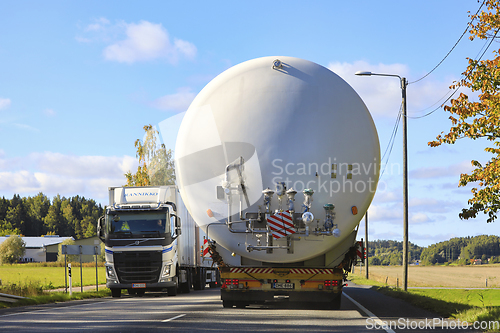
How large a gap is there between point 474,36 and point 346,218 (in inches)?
293

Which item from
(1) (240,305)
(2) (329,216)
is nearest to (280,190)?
(2) (329,216)

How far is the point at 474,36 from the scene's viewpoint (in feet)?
50.9

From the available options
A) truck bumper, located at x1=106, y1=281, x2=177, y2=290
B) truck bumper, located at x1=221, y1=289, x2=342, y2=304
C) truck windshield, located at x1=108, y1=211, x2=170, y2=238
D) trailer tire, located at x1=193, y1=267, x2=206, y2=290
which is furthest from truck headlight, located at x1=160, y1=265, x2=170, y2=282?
truck bumper, located at x1=221, y1=289, x2=342, y2=304

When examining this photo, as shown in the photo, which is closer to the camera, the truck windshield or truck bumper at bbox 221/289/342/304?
truck bumper at bbox 221/289/342/304

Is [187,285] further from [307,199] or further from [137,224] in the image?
[307,199]

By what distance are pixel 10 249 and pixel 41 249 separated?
21380 mm

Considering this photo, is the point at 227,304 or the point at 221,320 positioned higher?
the point at 221,320

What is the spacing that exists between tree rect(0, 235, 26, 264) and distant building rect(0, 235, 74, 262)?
476 inches

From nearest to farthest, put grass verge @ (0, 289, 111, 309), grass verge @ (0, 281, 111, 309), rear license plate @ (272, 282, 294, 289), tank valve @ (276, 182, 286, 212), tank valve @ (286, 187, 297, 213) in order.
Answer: tank valve @ (286, 187, 297, 213) → tank valve @ (276, 182, 286, 212) → rear license plate @ (272, 282, 294, 289) → grass verge @ (0, 289, 111, 309) → grass verge @ (0, 281, 111, 309)

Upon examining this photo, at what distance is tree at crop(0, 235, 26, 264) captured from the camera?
311 feet

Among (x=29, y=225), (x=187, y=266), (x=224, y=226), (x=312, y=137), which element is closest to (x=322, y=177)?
(x=312, y=137)

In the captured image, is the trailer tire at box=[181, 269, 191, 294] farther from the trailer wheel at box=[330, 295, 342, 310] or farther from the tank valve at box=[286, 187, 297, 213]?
the tank valve at box=[286, 187, 297, 213]

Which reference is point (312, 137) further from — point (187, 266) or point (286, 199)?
point (187, 266)

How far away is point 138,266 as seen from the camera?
62.3ft
